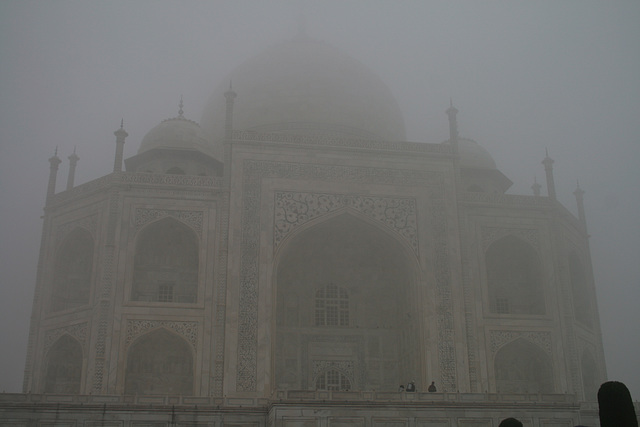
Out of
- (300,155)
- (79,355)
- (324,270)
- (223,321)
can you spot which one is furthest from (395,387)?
(79,355)

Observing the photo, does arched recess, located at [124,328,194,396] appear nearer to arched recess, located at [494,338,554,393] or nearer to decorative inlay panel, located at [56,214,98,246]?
decorative inlay panel, located at [56,214,98,246]

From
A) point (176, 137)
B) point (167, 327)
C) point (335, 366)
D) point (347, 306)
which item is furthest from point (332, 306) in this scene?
point (176, 137)

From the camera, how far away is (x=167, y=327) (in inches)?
695

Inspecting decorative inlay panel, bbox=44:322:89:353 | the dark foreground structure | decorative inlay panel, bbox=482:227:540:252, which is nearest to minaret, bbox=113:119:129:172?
the dark foreground structure

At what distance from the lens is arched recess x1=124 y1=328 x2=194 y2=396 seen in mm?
17688

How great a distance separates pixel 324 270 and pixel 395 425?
22.5 ft

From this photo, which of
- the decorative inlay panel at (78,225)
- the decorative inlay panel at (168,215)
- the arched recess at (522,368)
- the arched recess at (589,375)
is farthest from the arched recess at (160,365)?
the arched recess at (589,375)

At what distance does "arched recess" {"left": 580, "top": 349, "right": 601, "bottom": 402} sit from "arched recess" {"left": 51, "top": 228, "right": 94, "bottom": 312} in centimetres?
1259

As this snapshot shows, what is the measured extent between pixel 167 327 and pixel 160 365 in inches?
38.3

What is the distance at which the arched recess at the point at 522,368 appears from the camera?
19359 mm

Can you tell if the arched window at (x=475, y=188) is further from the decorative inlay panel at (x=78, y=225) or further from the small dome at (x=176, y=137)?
the decorative inlay panel at (x=78, y=225)

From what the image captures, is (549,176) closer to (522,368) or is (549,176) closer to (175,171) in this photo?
(522,368)

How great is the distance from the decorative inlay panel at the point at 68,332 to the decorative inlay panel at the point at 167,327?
1140 millimetres

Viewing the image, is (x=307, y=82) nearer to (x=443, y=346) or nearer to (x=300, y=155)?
(x=300, y=155)
